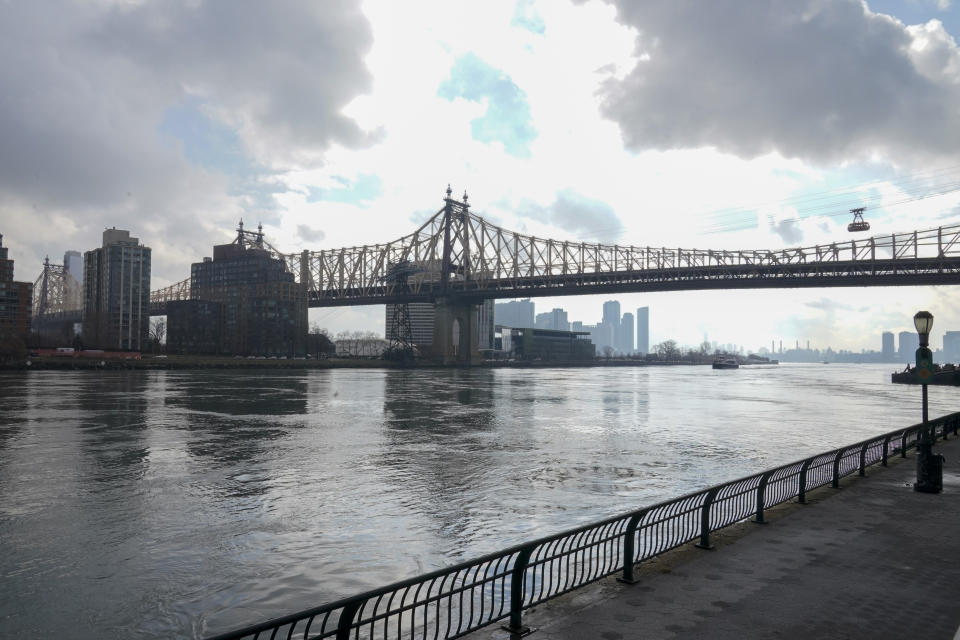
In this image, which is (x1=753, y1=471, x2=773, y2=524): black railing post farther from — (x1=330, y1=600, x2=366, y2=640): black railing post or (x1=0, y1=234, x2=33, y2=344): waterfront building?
(x1=0, y1=234, x2=33, y2=344): waterfront building

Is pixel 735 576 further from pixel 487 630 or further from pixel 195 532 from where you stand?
pixel 195 532

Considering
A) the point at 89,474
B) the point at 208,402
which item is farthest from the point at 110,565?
the point at 208,402

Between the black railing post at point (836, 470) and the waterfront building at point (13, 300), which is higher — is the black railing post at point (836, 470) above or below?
below

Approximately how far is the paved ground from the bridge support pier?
120852mm

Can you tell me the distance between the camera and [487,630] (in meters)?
7.39

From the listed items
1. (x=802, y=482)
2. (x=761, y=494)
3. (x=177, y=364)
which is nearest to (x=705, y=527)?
(x=761, y=494)

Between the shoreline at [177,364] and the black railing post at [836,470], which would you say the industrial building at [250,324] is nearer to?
the shoreline at [177,364]

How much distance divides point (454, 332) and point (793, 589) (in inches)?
5121

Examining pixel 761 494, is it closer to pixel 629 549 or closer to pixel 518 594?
pixel 629 549

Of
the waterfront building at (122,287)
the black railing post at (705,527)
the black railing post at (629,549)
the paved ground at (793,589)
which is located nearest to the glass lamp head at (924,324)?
the paved ground at (793,589)

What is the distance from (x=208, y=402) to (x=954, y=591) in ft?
144

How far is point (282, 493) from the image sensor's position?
16703 mm

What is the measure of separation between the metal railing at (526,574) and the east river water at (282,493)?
1047 millimetres

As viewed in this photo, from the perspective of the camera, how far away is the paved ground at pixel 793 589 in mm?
7227
